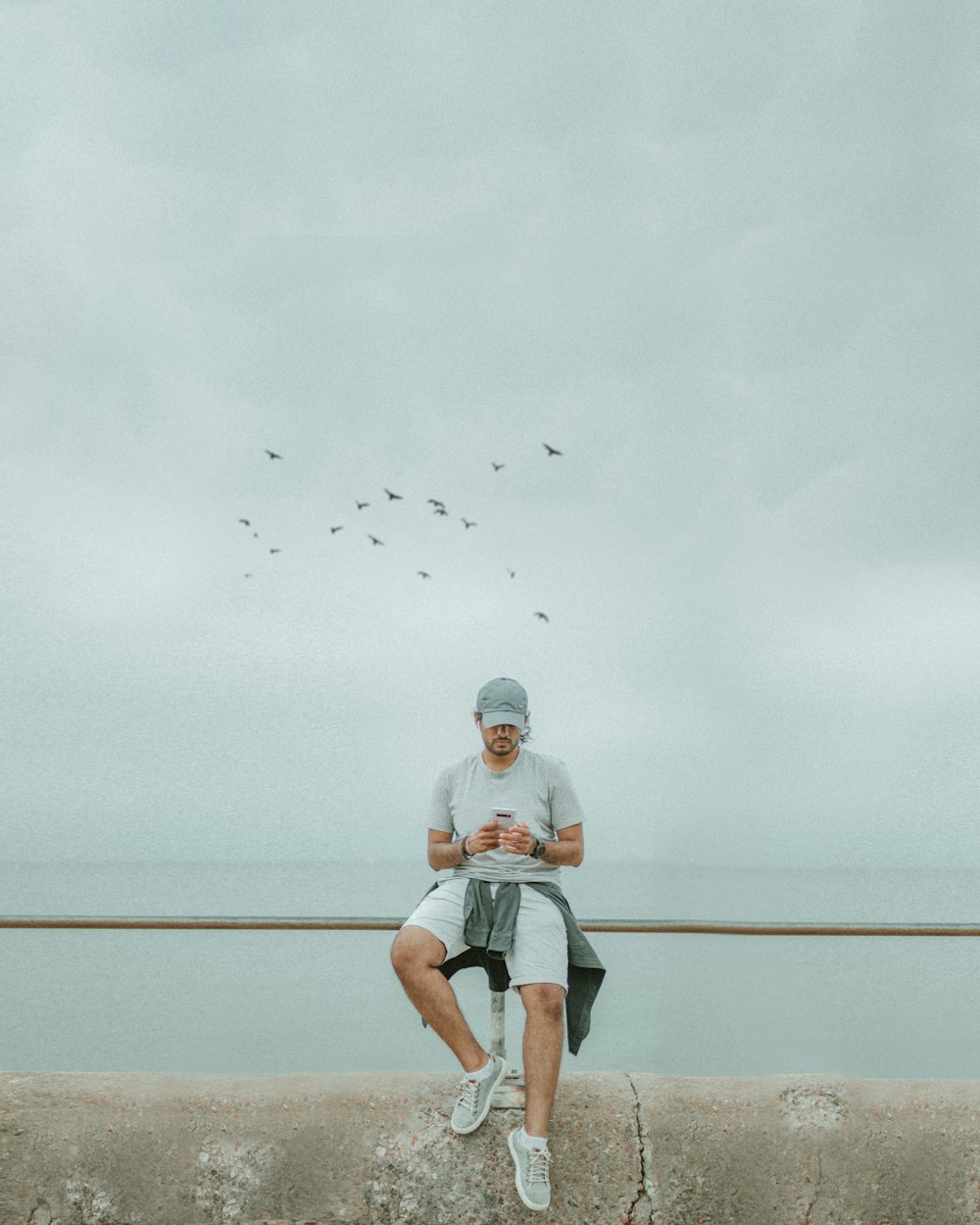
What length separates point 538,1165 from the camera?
9.58 feet

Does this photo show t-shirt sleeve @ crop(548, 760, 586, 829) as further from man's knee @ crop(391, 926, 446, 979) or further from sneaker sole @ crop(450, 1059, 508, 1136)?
sneaker sole @ crop(450, 1059, 508, 1136)

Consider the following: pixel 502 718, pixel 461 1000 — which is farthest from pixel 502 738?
pixel 461 1000

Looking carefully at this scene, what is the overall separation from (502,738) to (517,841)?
0.36 metres

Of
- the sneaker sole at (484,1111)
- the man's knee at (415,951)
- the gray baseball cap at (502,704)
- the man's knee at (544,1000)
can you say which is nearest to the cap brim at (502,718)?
the gray baseball cap at (502,704)

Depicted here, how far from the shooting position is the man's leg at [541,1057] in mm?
2959

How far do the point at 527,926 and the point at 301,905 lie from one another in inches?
3673

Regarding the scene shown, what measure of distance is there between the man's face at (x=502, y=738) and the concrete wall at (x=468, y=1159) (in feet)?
3.39

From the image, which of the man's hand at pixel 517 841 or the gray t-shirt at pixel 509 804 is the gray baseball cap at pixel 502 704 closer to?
the gray t-shirt at pixel 509 804

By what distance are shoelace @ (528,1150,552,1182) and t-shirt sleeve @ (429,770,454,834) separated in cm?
97

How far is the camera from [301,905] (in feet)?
301

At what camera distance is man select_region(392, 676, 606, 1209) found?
2994mm

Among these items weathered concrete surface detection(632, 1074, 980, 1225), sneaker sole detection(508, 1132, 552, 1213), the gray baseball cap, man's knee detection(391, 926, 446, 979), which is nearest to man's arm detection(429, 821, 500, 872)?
man's knee detection(391, 926, 446, 979)

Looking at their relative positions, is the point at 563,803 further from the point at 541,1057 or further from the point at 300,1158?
the point at 300,1158

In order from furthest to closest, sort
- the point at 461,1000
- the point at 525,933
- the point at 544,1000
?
the point at 461,1000 → the point at 525,933 → the point at 544,1000
